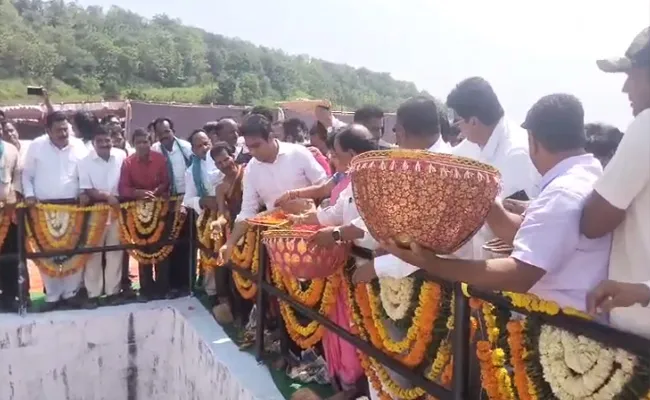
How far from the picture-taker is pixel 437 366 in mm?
2719

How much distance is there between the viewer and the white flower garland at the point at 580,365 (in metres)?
1.92

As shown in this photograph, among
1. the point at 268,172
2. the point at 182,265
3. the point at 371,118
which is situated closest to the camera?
the point at 268,172

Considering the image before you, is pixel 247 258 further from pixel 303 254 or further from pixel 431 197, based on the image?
pixel 431 197

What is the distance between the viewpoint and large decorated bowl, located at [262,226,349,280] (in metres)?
3.31

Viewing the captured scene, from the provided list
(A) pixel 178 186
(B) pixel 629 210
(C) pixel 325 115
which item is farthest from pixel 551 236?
(A) pixel 178 186

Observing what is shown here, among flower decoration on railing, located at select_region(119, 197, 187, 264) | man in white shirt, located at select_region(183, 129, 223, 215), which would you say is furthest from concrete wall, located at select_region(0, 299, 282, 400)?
man in white shirt, located at select_region(183, 129, 223, 215)

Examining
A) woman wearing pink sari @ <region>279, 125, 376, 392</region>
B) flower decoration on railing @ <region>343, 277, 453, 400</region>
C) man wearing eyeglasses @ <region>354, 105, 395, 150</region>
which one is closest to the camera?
flower decoration on railing @ <region>343, 277, 453, 400</region>

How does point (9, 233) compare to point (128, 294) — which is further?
point (128, 294)

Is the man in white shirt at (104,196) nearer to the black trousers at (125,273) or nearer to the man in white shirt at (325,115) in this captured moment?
the black trousers at (125,273)

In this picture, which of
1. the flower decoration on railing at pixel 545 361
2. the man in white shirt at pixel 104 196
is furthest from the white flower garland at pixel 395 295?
the man in white shirt at pixel 104 196

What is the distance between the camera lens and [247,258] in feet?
16.4

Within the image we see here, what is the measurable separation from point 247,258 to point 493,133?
7.52 feet

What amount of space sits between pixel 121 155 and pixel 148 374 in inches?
80.2

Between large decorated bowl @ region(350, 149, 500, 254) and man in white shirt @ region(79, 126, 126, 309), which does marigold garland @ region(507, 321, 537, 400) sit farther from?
man in white shirt @ region(79, 126, 126, 309)
